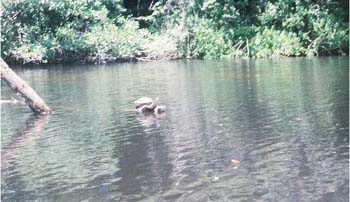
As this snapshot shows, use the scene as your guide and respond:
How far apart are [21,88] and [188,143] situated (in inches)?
227

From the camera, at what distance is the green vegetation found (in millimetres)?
32531

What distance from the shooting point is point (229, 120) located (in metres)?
13.6

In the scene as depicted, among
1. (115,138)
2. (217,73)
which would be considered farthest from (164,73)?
(115,138)

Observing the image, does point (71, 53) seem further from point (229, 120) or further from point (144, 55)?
point (229, 120)

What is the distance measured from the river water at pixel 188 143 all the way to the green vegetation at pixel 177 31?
11498 mm

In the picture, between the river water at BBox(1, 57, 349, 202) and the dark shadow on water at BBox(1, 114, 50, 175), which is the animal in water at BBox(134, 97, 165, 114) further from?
the dark shadow on water at BBox(1, 114, 50, 175)


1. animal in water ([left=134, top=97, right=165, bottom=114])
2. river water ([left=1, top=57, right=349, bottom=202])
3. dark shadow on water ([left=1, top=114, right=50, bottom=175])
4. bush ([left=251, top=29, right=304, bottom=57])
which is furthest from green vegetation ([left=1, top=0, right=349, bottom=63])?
dark shadow on water ([left=1, top=114, right=50, bottom=175])

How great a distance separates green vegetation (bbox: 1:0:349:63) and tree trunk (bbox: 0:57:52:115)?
55.8ft

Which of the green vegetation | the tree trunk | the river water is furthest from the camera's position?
the green vegetation

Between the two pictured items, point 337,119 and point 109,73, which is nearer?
point 337,119

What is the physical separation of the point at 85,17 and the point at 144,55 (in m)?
3.67

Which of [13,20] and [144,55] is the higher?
[13,20]

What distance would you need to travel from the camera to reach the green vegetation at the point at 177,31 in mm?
32531

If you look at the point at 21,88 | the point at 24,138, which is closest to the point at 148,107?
the point at 21,88
